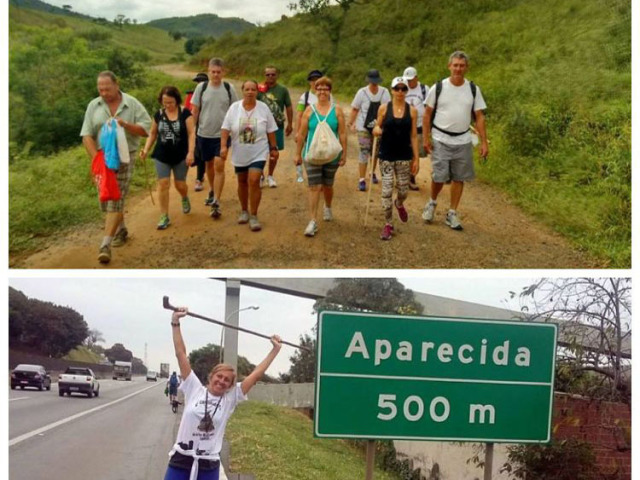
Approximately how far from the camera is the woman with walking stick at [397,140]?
7059 mm

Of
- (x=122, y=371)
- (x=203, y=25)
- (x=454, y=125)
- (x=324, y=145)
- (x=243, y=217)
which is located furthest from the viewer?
(x=122, y=371)

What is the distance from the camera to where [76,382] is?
16953 millimetres

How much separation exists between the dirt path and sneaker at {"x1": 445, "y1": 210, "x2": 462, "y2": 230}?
2.8 inches

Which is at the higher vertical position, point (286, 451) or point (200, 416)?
point (200, 416)

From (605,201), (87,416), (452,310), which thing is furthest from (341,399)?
(87,416)

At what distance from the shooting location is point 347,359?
466 centimetres

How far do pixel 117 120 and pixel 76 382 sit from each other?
11.6 m

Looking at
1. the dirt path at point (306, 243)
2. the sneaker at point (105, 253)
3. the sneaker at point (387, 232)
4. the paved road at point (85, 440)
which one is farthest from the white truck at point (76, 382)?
the sneaker at point (387, 232)

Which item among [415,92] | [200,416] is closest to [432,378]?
[200,416]

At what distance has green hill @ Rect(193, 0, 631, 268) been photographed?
A: 8781 millimetres

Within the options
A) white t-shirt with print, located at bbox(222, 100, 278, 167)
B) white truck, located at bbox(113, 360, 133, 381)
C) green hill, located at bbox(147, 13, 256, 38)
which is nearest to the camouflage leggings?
white t-shirt with print, located at bbox(222, 100, 278, 167)

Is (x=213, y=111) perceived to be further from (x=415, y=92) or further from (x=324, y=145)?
(x=415, y=92)

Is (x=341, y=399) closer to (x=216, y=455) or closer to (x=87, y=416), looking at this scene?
(x=216, y=455)

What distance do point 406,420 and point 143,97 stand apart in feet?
25.5
